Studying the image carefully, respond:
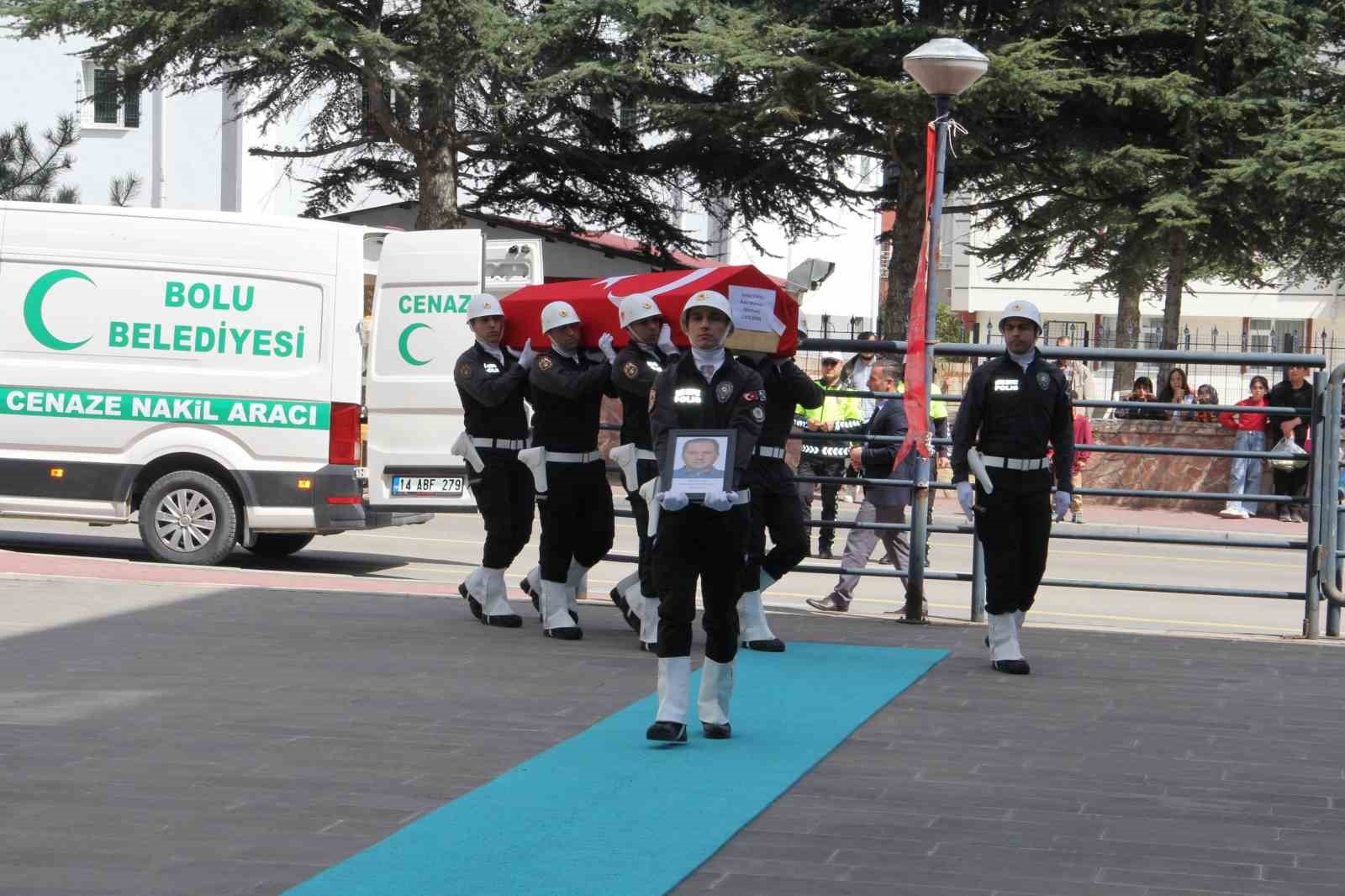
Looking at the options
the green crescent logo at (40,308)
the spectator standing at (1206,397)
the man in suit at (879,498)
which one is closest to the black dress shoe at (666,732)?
the man in suit at (879,498)

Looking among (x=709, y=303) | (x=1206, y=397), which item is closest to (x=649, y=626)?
(x=709, y=303)

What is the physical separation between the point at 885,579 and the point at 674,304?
684 cm

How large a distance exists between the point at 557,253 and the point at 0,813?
26.0m

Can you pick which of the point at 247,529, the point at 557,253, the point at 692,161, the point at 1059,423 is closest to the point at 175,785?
the point at 1059,423

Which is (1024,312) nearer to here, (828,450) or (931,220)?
(931,220)

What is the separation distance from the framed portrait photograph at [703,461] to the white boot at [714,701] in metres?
0.79

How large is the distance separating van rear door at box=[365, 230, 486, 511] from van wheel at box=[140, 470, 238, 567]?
1334 mm

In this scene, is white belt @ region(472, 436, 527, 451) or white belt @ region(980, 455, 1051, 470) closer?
white belt @ region(980, 455, 1051, 470)

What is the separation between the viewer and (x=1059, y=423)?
920 cm

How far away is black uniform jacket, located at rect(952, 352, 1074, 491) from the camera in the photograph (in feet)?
29.8

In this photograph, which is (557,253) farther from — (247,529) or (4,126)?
(247,529)

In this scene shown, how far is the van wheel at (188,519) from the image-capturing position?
1384 centimetres

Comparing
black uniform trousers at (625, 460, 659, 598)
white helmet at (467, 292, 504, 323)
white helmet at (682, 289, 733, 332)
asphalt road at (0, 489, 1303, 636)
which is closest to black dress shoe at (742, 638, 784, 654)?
black uniform trousers at (625, 460, 659, 598)

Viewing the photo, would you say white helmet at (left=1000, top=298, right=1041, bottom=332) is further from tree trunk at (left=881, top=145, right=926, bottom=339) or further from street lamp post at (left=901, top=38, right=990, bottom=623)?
tree trunk at (left=881, top=145, right=926, bottom=339)
